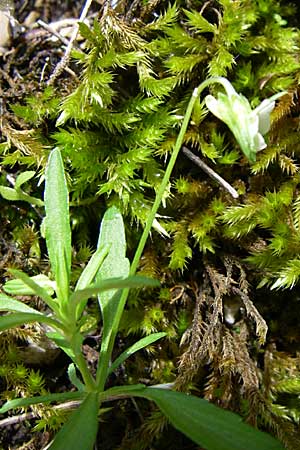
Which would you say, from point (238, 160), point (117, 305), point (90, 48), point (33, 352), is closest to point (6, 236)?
point (33, 352)

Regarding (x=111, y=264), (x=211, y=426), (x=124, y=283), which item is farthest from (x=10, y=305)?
(x=211, y=426)

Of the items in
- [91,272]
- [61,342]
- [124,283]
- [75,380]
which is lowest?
[75,380]

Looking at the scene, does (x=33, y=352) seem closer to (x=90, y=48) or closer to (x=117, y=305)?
(x=117, y=305)

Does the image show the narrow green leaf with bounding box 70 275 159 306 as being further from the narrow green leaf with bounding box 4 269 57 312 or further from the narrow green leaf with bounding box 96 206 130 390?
the narrow green leaf with bounding box 96 206 130 390

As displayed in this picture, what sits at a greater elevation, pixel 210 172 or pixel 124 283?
pixel 124 283

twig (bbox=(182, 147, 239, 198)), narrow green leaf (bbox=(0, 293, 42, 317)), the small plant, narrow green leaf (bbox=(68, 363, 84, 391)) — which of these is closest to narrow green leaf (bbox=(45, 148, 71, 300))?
the small plant

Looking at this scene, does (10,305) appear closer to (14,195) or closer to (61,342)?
(61,342)

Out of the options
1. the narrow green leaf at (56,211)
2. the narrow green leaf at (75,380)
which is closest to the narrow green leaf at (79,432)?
the narrow green leaf at (75,380)
